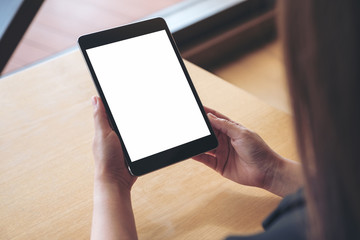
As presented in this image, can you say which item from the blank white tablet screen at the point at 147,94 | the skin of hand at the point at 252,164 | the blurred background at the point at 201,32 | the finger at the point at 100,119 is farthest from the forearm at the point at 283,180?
the blurred background at the point at 201,32

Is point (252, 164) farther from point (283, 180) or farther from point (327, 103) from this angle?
point (327, 103)

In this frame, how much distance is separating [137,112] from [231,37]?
1201mm

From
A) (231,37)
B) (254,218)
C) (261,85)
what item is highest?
(254,218)

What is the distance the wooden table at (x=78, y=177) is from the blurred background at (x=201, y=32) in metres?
0.76

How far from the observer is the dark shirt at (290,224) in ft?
1.43

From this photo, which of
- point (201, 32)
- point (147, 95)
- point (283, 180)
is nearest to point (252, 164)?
point (283, 180)

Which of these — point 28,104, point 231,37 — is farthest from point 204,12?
point 28,104

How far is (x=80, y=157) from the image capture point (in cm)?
71

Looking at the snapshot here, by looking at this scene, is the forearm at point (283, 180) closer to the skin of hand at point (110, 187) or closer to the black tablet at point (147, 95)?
the black tablet at point (147, 95)

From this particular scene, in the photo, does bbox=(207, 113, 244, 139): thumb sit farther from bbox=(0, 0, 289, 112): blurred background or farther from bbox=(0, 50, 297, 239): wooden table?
bbox=(0, 0, 289, 112): blurred background

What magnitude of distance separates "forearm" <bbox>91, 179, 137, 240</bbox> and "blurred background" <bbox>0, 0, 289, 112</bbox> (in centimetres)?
100

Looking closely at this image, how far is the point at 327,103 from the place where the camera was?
360 millimetres

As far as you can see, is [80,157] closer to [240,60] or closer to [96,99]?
[96,99]

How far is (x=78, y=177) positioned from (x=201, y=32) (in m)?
1.08
